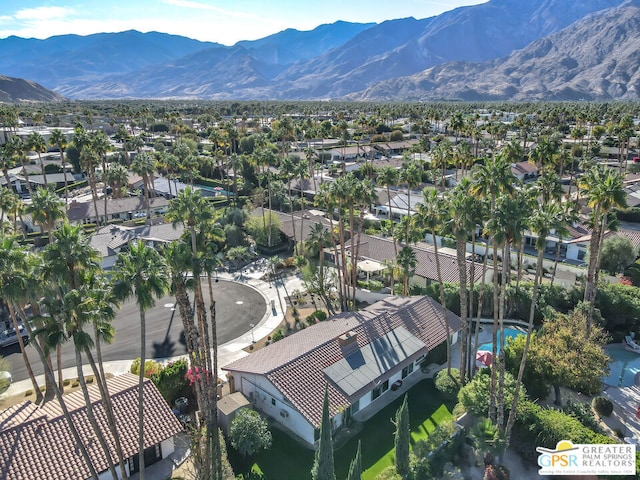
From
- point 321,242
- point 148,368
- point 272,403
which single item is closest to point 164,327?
point 148,368

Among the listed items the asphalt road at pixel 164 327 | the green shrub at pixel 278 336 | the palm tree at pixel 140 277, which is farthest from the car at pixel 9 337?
the palm tree at pixel 140 277

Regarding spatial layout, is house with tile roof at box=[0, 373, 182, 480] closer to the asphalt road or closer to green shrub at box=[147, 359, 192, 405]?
green shrub at box=[147, 359, 192, 405]

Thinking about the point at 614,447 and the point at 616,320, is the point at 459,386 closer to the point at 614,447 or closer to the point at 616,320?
the point at 614,447

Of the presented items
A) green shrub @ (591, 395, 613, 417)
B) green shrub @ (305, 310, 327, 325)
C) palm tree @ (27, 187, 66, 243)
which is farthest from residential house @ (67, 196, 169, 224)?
green shrub @ (591, 395, 613, 417)

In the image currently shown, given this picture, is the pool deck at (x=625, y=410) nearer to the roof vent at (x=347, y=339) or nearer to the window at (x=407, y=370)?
the window at (x=407, y=370)

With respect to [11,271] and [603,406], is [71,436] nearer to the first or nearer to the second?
[11,271]

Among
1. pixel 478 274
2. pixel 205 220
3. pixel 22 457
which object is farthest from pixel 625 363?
pixel 22 457
